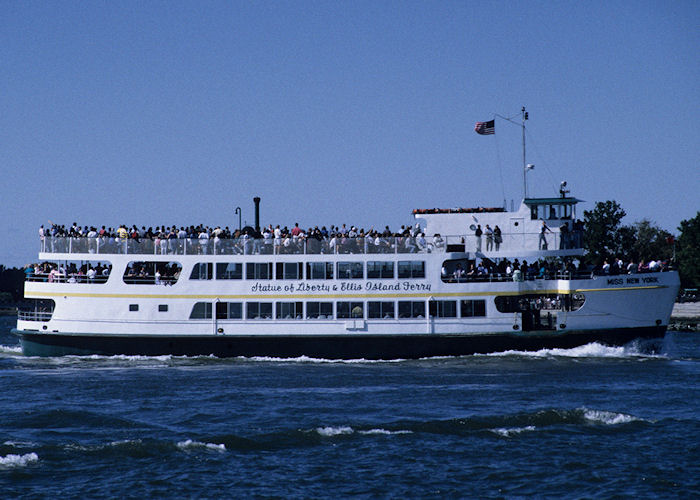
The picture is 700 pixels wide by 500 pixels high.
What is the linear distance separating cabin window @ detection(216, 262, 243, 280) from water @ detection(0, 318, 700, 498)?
475 centimetres

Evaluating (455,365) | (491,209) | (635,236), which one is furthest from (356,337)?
(635,236)

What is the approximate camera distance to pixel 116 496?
19547mm

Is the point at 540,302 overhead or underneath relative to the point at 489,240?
underneath

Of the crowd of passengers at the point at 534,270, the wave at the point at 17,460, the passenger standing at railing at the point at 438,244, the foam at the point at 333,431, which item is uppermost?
the passenger standing at railing at the point at 438,244

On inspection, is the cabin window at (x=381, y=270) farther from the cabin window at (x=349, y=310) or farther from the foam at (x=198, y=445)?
the foam at (x=198, y=445)

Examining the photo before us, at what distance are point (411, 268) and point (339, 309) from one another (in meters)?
3.63

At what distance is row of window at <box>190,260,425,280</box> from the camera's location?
127ft

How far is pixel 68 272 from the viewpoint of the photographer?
4100 cm

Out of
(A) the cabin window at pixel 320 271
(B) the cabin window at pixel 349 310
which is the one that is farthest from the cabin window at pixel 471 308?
(A) the cabin window at pixel 320 271

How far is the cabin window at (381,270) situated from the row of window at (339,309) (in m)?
1.16

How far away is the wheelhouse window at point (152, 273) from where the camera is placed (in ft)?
131

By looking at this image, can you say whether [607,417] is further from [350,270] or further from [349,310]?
[350,270]

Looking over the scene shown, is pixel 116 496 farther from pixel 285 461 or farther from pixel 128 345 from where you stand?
pixel 128 345

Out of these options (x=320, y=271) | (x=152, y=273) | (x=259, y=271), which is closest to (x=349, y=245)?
(x=320, y=271)
